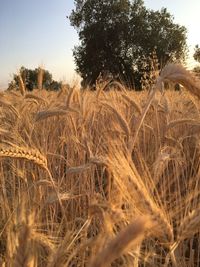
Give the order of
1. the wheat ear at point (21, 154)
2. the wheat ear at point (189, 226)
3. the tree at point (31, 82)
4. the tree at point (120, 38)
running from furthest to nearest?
the tree at point (120, 38) < the tree at point (31, 82) < the wheat ear at point (21, 154) < the wheat ear at point (189, 226)

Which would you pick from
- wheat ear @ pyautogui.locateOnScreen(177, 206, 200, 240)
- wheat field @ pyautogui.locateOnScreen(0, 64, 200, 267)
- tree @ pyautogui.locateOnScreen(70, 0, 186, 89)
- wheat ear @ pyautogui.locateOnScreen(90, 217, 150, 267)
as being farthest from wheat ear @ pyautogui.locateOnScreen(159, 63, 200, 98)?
tree @ pyautogui.locateOnScreen(70, 0, 186, 89)

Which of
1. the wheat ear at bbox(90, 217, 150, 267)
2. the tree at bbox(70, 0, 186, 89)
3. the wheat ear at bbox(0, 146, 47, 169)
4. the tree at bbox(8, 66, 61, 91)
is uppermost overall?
the tree at bbox(70, 0, 186, 89)

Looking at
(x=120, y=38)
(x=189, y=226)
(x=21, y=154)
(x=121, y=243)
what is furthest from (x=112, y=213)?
(x=120, y=38)

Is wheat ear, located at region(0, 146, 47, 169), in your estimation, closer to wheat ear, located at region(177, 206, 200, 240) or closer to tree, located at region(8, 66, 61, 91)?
wheat ear, located at region(177, 206, 200, 240)

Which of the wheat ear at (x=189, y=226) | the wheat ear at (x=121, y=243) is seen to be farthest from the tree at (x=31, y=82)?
the wheat ear at (x=121, y=243)

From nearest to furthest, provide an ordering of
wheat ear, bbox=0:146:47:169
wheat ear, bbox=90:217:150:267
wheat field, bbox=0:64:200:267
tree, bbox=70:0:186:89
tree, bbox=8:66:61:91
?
wheat ear, bbox=90:217:150:267 → wheat field, bbox=0:64:200:267 → wheat ear, bbox=0:146:47:169 → tree, bbox=8:66:61:91 → tree, bbox=70:0:186:89

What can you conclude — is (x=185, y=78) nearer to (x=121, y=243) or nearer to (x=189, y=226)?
(x=189, y=226)

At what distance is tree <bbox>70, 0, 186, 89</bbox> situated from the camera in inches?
973

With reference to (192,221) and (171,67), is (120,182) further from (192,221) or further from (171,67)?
(171,67)

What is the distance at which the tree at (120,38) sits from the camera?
24.7 meters

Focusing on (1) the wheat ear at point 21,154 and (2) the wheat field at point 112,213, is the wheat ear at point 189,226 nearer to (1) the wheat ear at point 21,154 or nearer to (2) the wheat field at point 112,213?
(2) the wheat field at point 112,213

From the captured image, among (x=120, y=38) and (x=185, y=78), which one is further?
(x=120, y=38)

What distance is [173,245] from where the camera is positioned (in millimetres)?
970

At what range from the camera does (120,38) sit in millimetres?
25297
